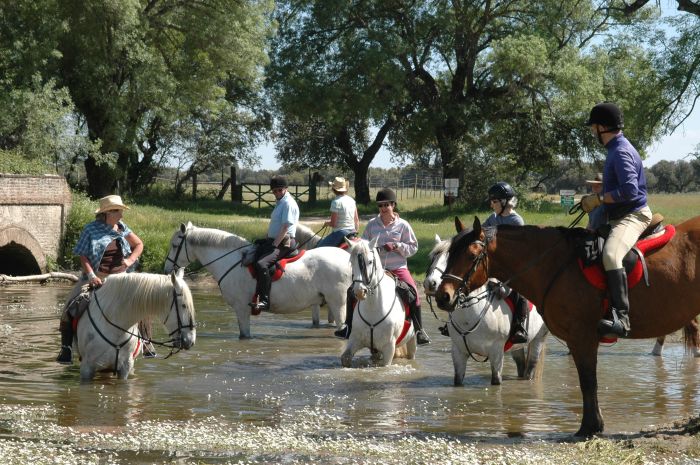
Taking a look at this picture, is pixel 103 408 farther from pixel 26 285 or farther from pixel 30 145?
pixel 30 145

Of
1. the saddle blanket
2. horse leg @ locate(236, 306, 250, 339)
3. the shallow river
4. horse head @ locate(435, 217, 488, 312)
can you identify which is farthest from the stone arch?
the saddle blanket

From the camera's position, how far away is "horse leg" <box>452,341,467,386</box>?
38.0 ft

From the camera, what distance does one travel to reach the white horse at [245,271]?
51.6ft

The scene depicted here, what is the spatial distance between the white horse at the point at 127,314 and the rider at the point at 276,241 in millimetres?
4217

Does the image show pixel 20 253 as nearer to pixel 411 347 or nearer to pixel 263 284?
pixel 263 284

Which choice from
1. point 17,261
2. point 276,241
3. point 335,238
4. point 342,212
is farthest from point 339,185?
point 17,261

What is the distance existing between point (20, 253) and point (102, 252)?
16321 mm

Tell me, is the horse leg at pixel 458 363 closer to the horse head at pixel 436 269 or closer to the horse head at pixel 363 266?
the horse head at pixel 363 266

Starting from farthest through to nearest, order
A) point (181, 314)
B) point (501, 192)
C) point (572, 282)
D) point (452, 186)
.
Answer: point (452, 186), point (501, 192), point (181, 314), point (572, 282)

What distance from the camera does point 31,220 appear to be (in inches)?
1021

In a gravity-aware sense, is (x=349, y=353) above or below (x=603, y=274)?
below

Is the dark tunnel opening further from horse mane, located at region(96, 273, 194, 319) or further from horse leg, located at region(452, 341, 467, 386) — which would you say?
horse leg, located at region(452, 341, 467, 386)

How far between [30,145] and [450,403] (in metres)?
27.8

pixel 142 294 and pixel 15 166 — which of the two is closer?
pixel 142 294
